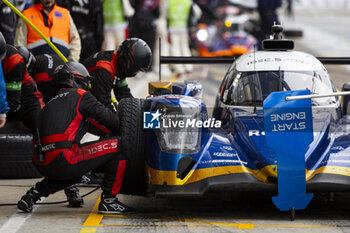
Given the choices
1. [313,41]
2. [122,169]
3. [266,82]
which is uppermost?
[266,82]

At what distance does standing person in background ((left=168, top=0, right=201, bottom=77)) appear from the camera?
56.0 feet

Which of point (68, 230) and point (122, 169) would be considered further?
point (122, 169)

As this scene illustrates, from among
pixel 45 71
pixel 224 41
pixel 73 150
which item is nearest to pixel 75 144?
pixel 73 150

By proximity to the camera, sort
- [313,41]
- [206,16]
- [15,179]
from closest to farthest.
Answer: [15,179] < [206,16] < [313,41]

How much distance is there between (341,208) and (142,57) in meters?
2.34

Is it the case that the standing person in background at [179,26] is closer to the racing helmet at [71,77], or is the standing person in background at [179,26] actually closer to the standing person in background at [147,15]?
the standing person in background at [147,15]

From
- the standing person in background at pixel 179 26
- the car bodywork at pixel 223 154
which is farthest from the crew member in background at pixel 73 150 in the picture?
the standing person in background at pixel 179 26

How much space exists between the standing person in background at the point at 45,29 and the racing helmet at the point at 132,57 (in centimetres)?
236

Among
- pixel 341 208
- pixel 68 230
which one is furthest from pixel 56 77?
pixel 341 208

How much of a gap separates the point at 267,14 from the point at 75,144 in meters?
12.3

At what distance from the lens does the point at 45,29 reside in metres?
10.4

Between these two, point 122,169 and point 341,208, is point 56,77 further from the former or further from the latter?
point 341,208

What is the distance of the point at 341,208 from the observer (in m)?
7.48

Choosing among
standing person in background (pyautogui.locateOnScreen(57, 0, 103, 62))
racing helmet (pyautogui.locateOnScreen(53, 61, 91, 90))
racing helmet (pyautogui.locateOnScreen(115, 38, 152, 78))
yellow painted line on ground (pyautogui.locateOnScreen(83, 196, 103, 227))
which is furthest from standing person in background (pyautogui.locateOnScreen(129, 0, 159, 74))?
yellow painted line on ground (pyautogui.locateOnScreen(83, 196, 103, 227))
